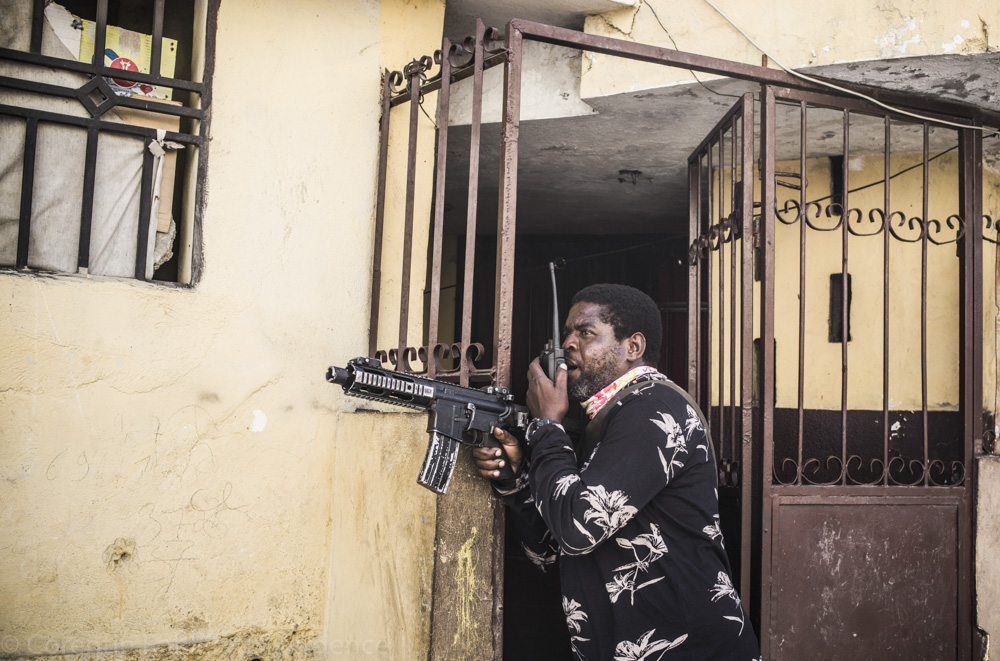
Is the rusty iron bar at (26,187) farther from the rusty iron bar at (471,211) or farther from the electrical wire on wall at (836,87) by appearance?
the electrical wire on wall at (836,87)

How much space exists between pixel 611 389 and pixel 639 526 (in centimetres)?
47

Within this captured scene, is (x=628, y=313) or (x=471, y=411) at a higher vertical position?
(x=628, y=313)

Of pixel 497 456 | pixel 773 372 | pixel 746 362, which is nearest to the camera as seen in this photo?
pixel 497 456

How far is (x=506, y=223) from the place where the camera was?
2723 millimetres

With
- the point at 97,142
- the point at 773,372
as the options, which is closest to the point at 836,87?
the point at 773,372

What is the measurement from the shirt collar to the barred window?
159 cm

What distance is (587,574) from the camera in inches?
96.2

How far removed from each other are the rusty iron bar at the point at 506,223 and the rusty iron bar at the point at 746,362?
3.39ft

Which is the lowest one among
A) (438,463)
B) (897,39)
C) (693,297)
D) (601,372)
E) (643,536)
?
(643,536)

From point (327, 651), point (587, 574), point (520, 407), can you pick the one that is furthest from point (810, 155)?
point (327, 651)

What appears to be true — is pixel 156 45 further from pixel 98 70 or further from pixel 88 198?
pixel 88 198

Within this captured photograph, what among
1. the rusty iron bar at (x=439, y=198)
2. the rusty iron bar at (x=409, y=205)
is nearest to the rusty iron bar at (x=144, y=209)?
the rusty iron bar at (x=409, y=205)

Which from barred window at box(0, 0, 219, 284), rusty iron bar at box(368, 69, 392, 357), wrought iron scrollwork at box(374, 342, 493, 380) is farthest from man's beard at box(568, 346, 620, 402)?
barred window at box(0, 0, 219, 284)

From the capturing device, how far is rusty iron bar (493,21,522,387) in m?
2.68
